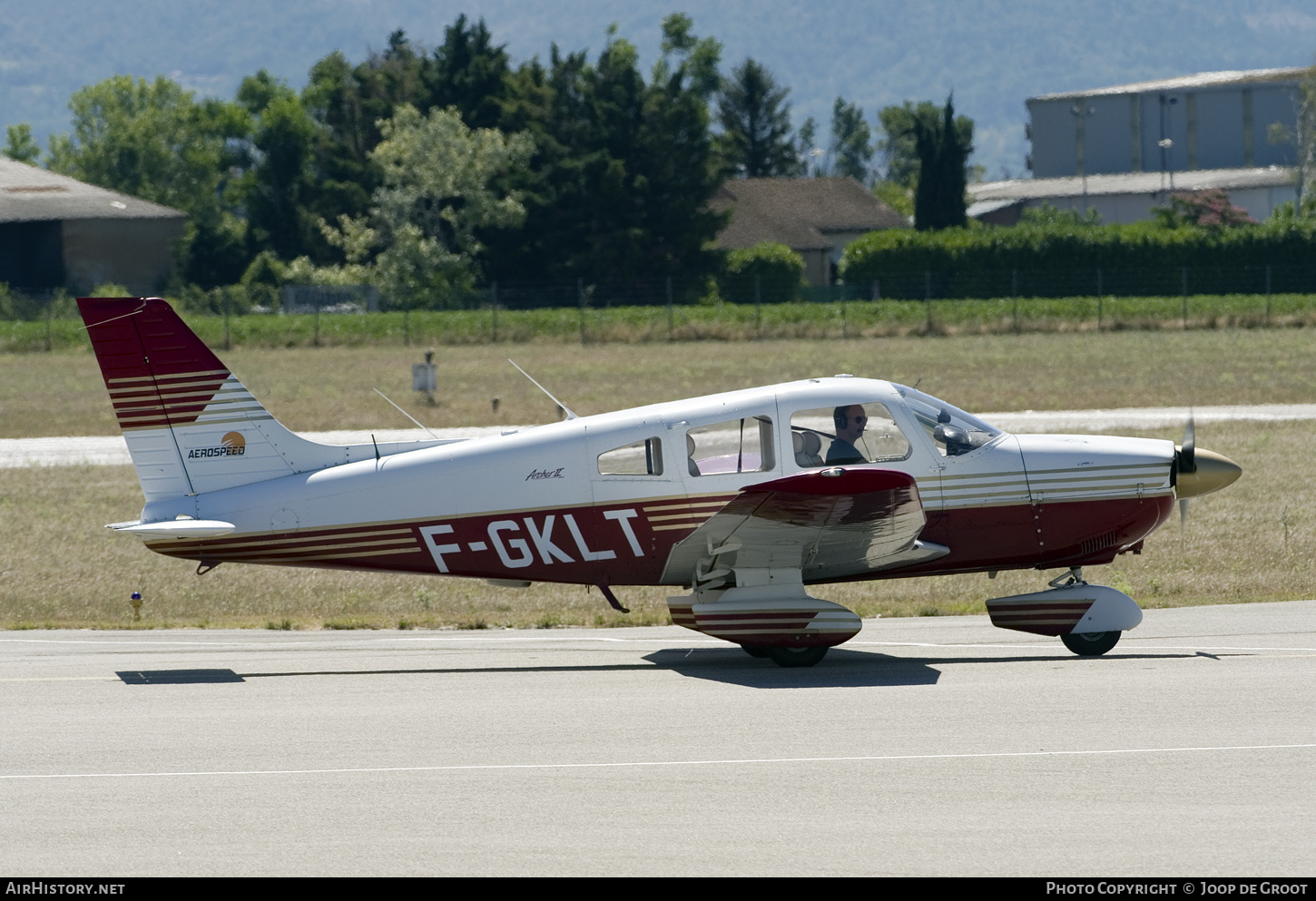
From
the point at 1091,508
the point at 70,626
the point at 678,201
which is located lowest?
the point at 70,626

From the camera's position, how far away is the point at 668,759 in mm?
8391

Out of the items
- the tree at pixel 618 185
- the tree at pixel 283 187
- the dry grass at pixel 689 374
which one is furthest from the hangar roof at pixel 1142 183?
the dry grass at pixel 689 374

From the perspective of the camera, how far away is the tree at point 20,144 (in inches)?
4793

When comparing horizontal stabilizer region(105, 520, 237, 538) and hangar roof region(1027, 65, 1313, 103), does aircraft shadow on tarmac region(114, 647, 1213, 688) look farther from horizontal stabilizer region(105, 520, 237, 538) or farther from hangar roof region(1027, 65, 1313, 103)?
hangar roof region(1027, 65, 1313, 103)

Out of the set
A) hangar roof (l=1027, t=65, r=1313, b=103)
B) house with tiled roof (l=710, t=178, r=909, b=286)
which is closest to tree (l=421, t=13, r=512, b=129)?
house with tiled roof (l=710, t=178, r=909, b=286)

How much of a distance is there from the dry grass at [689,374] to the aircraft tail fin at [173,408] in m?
19.4

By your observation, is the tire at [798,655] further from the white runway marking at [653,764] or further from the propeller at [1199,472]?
the propeller at [1199,472]

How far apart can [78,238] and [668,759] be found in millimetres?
73222

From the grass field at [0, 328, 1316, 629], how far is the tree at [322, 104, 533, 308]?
16.7 m

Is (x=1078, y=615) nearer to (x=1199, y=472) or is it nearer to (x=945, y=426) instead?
(x=1199, y=472)

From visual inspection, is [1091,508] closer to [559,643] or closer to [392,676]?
[559,643]

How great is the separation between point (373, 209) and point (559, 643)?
224 ft
